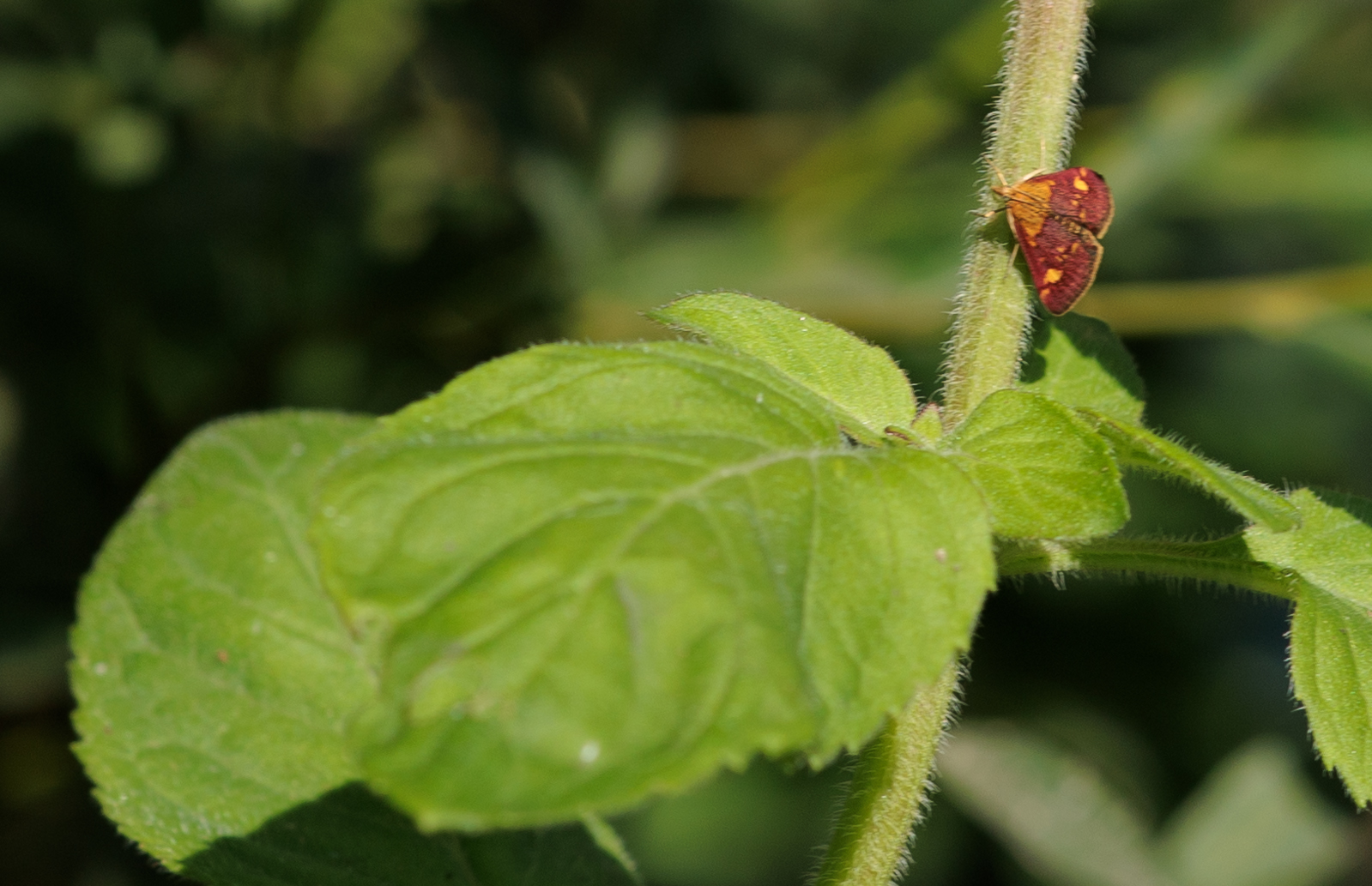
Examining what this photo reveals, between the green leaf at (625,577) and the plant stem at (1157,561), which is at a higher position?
the plant stem at (1157,561)

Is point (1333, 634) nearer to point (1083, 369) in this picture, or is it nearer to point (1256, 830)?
point (1083, 369)

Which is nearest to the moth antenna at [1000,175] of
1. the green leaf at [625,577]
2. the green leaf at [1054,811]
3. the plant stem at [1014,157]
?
the plant stem at [1014,157]

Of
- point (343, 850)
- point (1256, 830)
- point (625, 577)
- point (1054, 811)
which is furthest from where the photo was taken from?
point (1256, 830)

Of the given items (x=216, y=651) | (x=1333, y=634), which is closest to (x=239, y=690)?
(x=216, y=651)

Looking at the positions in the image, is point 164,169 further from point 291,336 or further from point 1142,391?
point 1142,391

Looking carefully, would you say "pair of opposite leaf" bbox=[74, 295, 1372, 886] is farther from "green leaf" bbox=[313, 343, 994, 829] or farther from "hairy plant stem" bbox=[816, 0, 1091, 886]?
"hairy plant stem" bbox=[816, 0, 1091, 886]

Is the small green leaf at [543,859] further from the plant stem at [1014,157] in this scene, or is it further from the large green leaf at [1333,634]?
the large green leaf at [1333,634]
